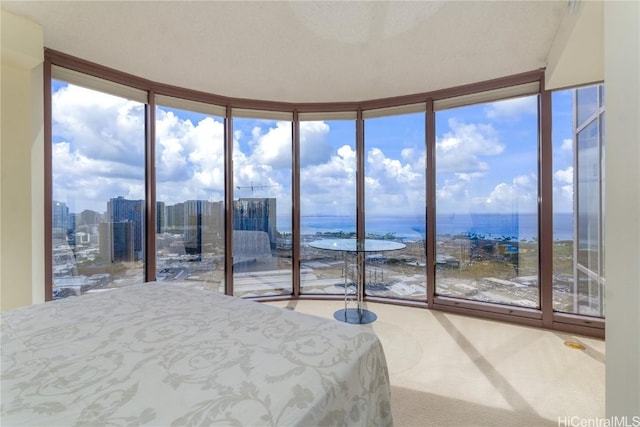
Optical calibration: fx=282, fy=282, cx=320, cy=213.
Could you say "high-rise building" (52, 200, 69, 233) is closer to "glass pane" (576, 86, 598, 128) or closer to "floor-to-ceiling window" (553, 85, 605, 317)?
"floor-to-ceiling window" (553, 85, 605, 317)

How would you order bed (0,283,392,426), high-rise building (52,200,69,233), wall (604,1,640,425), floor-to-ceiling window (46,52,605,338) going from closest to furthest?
bed (0,283,392,426), wall (604,1,640,425), high-rise building (52,200,69,233), floor-to-ceiling window (46,52,605,338)

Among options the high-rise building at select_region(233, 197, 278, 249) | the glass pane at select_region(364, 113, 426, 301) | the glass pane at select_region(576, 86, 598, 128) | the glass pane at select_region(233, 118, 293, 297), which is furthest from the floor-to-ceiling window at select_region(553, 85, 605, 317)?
the high-rise building at select_region(233, 197, 278, 249)

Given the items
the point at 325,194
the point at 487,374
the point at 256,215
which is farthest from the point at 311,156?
the point at 487,374

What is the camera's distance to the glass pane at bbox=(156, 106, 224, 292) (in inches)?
128

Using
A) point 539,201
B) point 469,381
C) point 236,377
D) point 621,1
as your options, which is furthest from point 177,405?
point 539,201

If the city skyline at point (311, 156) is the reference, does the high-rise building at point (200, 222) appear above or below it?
below

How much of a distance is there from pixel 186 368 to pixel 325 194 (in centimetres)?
308

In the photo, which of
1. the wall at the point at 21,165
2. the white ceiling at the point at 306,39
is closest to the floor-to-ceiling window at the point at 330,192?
the wall at the point at 21,165

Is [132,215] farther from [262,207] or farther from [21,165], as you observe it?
[262,207]

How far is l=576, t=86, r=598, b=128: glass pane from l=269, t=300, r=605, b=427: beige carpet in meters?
2.07

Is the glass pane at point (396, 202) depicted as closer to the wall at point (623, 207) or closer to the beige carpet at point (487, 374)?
the beige carpet at point (487, 374)

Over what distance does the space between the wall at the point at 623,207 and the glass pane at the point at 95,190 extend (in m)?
3.73

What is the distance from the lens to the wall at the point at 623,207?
1019mm

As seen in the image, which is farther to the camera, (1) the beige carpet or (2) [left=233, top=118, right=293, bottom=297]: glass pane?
(2) [left=233, top=118, right=293, bottom=297]: glass pane
